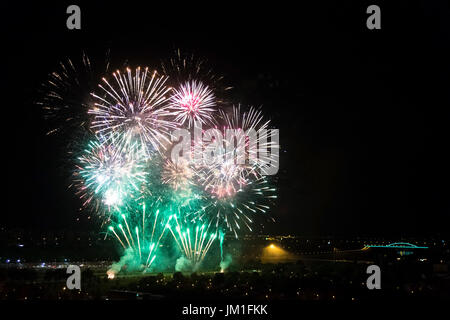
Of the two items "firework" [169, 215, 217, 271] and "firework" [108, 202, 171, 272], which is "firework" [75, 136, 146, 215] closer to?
"firework" [108, 202, 171, 272]

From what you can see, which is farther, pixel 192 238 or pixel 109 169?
pixel 192 238

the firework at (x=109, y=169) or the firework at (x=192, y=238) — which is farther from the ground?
the firework at (x=109, y=169)

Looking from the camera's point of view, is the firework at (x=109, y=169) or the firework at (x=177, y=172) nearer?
the firework at (x=109, y=169)

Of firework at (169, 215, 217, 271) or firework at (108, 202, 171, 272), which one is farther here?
firework at (169, 215, 217, 271)

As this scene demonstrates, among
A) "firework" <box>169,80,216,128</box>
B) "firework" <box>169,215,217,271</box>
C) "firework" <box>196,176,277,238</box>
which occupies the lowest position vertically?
"firework" <box>169,215,217,271</box>

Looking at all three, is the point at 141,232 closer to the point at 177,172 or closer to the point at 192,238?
the point at 192,238

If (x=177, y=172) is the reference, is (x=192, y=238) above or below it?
below

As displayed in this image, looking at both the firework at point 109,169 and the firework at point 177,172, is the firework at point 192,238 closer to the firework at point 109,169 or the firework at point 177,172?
the firework at point 177,172

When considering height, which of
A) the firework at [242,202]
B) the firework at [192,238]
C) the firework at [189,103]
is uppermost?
the firework at [189,103]

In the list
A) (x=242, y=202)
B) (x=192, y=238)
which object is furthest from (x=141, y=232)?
(x=242, y=202)

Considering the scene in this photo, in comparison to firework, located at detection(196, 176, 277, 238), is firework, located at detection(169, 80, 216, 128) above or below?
above
